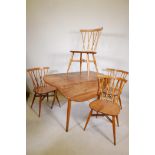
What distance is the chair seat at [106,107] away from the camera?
170 cm

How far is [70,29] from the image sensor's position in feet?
11.1

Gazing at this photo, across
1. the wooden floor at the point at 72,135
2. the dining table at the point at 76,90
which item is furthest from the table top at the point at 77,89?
the wooden floor at the point at 72,135

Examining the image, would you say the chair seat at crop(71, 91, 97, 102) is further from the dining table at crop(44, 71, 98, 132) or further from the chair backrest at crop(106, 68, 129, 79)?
the chair backrest at crop(106, 68, 129, 79)

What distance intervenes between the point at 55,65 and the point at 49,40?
24.3 inches

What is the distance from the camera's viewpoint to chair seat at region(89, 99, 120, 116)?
→ 170 centimetres

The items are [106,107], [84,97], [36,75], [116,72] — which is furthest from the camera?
[36,75]

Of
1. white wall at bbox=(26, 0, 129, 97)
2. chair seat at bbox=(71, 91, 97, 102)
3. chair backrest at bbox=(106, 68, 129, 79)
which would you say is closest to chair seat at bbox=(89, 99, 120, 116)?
chair seat at bbox=(71, 91, 97, 102)

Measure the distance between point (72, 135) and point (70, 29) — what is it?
2476 millimetres

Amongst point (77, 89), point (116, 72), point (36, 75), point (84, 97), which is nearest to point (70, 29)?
point (36, 75)

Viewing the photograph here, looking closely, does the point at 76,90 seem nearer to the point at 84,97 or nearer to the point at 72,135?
the point at 84,97
